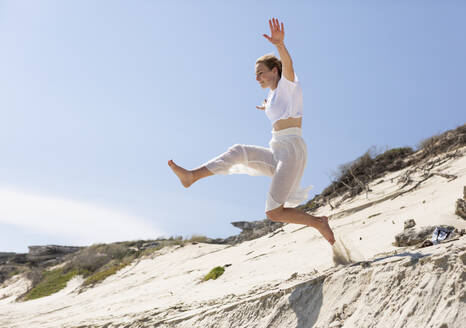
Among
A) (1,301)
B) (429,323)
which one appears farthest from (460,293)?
(1,301)

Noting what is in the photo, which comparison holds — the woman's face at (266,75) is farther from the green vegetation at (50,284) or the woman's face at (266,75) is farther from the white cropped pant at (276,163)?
the green vegetation at (50,284)

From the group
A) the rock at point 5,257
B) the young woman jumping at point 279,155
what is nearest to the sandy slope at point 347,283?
the young woman jumping at point 279,155

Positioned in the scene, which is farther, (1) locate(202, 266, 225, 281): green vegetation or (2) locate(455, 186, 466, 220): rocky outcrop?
(1) locate(202, 266, 225, 281): green vegetation

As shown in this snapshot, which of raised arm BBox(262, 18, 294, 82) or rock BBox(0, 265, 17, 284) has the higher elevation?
rock BBox(0, 265, 17, 284)

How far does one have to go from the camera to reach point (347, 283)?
11.0 ft

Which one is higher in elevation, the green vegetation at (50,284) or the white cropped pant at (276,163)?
the green vegetation at (50,284)

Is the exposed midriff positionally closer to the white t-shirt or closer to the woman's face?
the white t-shirt

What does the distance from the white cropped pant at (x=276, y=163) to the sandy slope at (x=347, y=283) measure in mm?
763

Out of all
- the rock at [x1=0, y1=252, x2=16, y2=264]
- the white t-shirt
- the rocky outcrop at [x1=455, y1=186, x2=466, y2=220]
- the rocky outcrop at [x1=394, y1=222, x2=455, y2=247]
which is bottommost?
the rocky outcrop at [x1=394, y1=222, x2=455, y2=247]

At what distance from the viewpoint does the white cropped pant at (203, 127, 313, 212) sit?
3807mm

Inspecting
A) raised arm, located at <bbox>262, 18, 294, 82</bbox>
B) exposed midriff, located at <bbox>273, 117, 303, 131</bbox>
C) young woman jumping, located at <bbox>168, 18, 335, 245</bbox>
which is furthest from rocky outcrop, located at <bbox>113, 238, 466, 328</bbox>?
raised arm, located at <bbox>262, 18, 294, 82</bbox>

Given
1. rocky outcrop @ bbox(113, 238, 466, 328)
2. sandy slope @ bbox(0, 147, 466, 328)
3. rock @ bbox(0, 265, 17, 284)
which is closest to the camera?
rocky outcrop @ bbox(113, 238, 466, 328)

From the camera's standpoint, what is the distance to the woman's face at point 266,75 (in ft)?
13.4

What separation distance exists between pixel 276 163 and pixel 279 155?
144 millimetres
